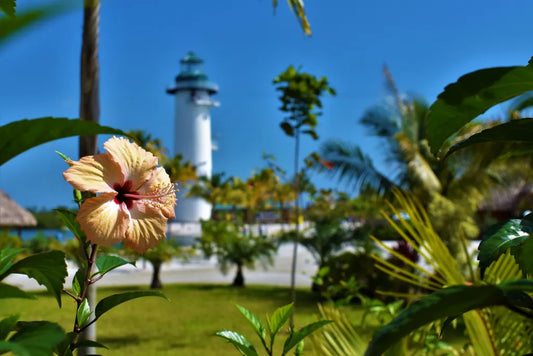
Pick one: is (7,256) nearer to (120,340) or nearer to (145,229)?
(145,229)

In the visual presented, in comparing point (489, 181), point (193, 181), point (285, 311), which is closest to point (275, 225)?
point (193, 181)

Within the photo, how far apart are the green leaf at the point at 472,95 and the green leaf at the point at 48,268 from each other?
358mm

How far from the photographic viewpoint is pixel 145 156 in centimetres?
66

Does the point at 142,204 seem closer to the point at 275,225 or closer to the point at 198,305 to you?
the point at 198,305

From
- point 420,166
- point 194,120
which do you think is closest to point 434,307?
point 420,166

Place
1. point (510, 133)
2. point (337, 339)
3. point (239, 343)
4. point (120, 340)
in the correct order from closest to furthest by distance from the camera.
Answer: point (510, 133) < point (239, 343) < point (337, 339) < point (120, 340)

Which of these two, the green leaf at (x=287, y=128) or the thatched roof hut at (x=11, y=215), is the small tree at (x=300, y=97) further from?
the thatched roof hut at (x=11, y=215)

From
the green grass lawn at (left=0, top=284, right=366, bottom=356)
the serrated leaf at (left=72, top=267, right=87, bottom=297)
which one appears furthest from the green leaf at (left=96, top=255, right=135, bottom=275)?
the green grass lawn at (left=0, top=284, right=366, bottom=356)

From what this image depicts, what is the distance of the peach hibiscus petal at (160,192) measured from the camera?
2.10 feet

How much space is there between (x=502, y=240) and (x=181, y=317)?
26.9 ft

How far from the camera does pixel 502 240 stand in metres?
0.56

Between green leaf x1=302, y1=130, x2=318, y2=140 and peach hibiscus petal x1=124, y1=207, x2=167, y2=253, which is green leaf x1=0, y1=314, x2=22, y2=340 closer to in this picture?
peach hibiscus petal x1=124, y1=207, x2=167, y2=253

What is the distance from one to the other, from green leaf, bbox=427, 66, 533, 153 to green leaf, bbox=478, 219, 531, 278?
0.14m

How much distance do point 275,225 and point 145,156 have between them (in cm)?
3689
